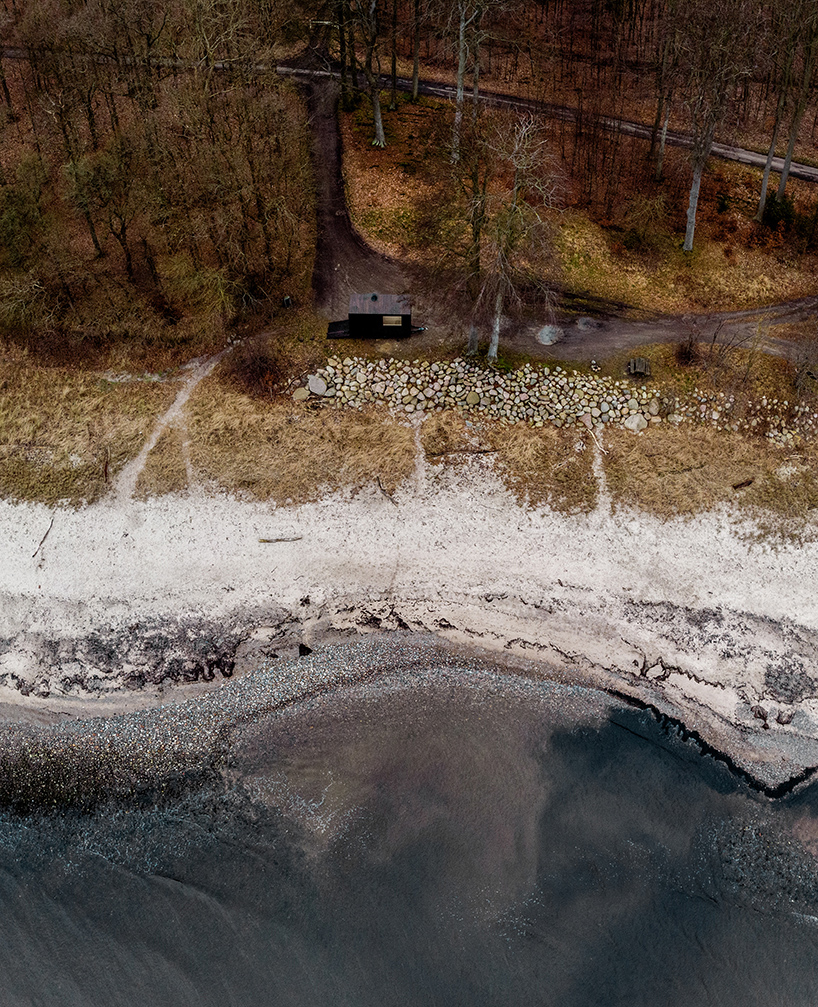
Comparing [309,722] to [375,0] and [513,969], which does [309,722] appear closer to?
[513,969]

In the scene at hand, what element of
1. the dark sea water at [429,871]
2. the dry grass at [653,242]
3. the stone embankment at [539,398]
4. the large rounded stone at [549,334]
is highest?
the dry grass at [653,242]

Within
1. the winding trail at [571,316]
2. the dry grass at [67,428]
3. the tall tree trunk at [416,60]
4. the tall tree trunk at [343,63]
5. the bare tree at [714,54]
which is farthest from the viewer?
the tall tree trunk at [416,60]

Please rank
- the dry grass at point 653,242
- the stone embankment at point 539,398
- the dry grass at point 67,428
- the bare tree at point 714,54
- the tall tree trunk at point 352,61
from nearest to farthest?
the bare tree at point 714,54 → the dry grass at point 67,428 → the stone embankment at point 539,398 → the dry grass at point 653,242 → the tall tree trunk at point 352,61

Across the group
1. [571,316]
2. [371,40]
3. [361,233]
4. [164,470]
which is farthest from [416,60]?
[164,470]

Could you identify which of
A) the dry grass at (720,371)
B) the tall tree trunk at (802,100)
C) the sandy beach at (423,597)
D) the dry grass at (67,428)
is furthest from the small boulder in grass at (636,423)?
the dry grass at (67,428)

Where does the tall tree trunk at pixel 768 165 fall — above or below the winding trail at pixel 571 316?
above

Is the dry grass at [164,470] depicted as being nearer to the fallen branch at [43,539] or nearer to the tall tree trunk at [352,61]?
the fallen branch at [43,539]

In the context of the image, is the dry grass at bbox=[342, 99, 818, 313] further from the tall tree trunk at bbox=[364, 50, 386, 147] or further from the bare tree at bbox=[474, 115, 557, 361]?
the bare tree at bbox=[474, 115, 557, 361]
